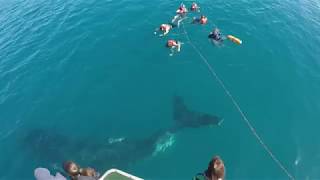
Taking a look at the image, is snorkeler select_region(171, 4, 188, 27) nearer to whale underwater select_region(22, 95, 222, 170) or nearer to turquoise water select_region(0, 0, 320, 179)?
turquoise water select_region(0, 0, 320, 179)

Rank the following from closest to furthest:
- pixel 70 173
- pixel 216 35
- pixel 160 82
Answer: pixel 70 173 < pixel 160 82 < pixel 216 35

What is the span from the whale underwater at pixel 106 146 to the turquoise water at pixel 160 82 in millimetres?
488

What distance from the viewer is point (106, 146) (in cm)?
2862

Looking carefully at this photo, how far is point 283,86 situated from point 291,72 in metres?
2.48

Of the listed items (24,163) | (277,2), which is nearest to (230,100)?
(24,163)

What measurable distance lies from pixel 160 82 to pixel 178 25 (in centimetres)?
1033

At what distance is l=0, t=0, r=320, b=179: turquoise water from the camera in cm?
2781

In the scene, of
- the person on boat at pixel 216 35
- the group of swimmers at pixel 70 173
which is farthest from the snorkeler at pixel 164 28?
the group of swimmers at pixel 70 173

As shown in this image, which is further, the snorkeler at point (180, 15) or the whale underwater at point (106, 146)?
the snorkeler at point (180, 15)

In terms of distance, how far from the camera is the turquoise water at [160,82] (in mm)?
27812

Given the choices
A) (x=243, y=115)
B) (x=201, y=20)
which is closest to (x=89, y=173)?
(x=243, y=115)

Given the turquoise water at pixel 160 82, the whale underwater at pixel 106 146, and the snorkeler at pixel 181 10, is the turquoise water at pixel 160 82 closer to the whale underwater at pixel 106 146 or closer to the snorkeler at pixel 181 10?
the whale underwater at pixel 106 146

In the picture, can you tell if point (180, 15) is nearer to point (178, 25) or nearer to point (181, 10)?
point (181, 10)

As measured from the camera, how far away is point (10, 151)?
29.4 meters
